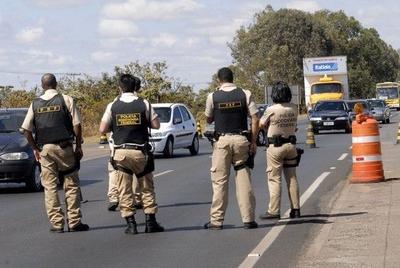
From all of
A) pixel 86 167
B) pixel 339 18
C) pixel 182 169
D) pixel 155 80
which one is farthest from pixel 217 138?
pixel 339 18

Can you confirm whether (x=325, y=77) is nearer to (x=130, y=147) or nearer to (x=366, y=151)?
(x=366, y=151)

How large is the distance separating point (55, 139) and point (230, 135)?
2.14m

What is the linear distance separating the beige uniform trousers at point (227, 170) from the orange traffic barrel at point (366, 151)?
17.9ft

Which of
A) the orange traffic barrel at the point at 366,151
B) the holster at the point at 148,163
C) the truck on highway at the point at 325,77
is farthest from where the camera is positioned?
the truck on highway at the point at 325,77

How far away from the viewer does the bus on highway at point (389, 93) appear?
87750 mm

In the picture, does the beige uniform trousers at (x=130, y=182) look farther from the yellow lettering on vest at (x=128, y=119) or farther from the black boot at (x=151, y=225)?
the yellow lettering on vest at (x=128, y=119)

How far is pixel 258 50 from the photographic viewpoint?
87438mm

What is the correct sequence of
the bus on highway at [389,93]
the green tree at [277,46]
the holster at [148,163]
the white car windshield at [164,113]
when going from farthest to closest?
the bus on highway at [389,93]
the green tree at [277,46]
the white car windshield at [164,113]
the holster at [148,163]

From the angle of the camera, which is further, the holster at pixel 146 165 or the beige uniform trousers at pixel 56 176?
the beige uniform trousers at pixel 56 176

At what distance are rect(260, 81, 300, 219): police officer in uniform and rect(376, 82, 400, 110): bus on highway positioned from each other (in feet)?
253

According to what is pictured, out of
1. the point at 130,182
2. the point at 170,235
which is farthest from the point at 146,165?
the point at 170,235

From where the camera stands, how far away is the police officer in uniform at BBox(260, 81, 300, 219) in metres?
11.7

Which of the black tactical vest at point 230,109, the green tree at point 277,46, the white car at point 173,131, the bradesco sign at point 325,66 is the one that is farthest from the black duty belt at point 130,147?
the green tree at point 277,46

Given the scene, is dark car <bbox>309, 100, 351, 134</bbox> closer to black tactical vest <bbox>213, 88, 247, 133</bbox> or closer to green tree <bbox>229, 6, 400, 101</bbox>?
black tactical vest <bbox>213, 88, 247, 133</bbox>
